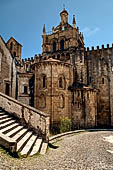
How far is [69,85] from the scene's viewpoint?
20.5 m

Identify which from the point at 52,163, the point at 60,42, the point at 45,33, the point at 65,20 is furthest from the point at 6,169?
the point at 65,20

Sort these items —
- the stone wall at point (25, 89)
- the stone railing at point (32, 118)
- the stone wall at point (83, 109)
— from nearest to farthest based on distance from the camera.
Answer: the stone railing at point (32, 118), the stone wall at point (83, 109), the stone wall at point (25, 89)

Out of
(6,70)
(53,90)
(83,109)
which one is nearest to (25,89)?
(53,90)

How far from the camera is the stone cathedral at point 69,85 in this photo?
18.1 metres

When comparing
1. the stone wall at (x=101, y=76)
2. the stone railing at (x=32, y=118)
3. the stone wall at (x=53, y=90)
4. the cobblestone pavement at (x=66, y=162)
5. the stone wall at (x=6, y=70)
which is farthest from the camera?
the stone wall at (x=101, y=76)

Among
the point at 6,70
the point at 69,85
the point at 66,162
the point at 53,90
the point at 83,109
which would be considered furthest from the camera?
the point at 69,85

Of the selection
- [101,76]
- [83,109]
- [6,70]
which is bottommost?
[83,109]

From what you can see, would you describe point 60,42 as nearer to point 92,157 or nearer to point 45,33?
point 45,33

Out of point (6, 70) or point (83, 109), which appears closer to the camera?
point (6, 70)

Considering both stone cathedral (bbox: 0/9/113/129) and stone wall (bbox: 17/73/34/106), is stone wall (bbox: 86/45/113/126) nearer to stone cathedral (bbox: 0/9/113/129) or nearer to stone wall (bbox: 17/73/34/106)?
stone cathedral (bbox: 0/9/113/129)

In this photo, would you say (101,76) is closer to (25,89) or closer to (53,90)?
(53,90)

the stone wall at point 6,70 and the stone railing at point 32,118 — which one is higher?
the stone wall at point 6,70

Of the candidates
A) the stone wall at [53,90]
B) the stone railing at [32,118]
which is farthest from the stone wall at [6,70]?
the stone railing at [32,118]

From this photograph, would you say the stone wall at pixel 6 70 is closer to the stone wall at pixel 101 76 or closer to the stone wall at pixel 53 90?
the stone wall at pixel 53 90
